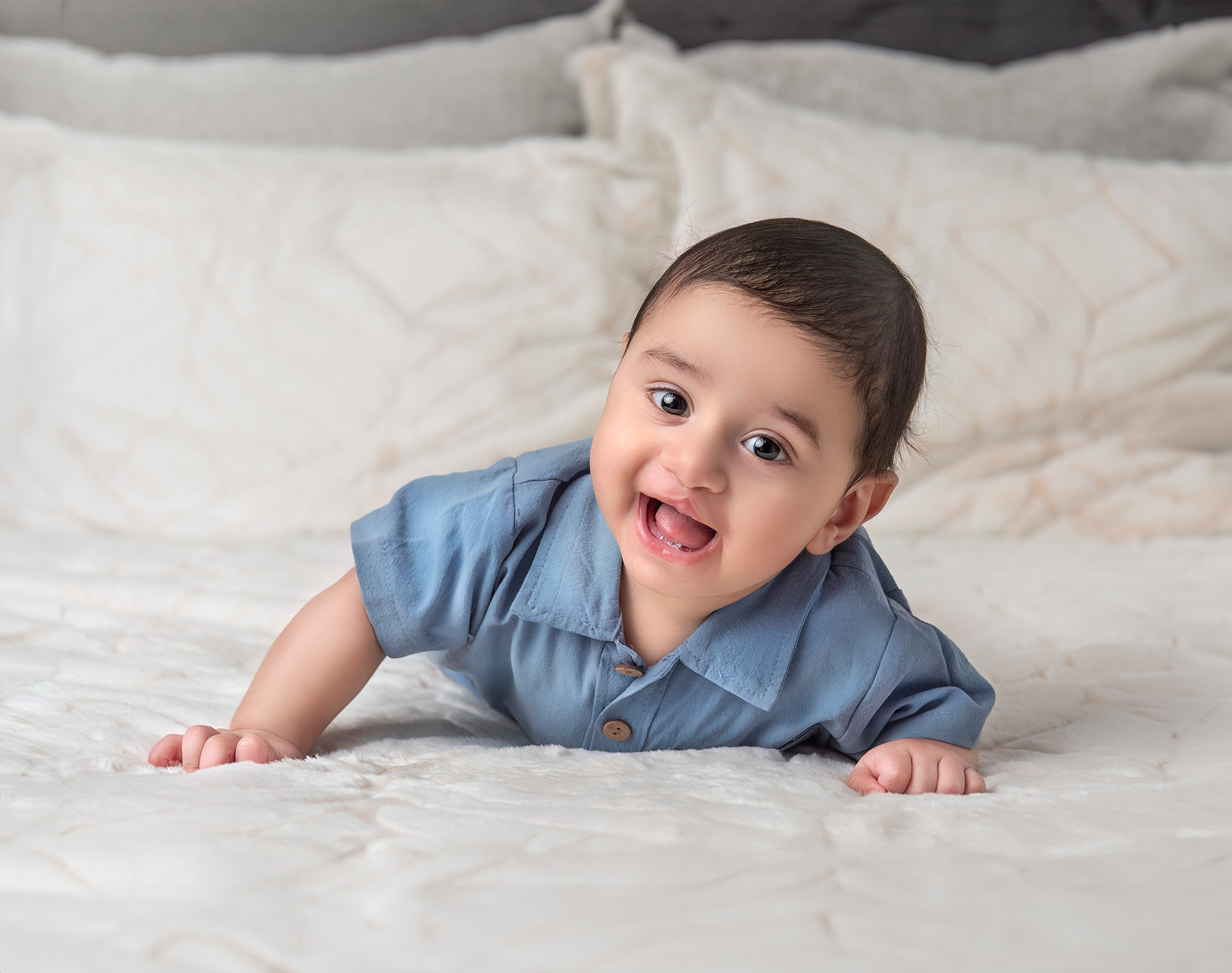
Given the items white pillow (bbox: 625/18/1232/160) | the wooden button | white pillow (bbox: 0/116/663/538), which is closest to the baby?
the wooden button

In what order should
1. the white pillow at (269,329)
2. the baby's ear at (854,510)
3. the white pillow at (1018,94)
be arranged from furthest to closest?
the white pillow at (1018,94)
the white pillow at (269,329)
the baby's ear at (854,510)

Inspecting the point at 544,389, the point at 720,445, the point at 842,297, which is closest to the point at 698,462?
the point at 720,445

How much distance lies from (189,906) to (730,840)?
251 millimetres

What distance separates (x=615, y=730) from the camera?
80 cm

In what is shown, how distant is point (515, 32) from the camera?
1.89 m

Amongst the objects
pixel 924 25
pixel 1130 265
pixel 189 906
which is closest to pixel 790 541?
pixel 189 906

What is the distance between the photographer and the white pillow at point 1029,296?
1.46m

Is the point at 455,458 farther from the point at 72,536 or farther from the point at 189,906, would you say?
the point at 189,906

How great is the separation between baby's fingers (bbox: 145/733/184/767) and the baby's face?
0.31 meters

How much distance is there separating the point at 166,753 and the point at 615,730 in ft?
1.01

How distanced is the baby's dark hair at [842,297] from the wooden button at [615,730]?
248 mm

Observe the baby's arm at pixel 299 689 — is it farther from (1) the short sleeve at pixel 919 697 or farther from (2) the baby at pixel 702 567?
(1) the short sleeve at pixel 919 697

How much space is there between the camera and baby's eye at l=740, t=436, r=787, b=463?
27.2 inches

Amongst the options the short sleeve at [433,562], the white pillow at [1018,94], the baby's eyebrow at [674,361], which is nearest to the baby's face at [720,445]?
the baby's eyebrow at [674,361]
